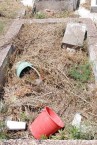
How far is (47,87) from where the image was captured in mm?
5566

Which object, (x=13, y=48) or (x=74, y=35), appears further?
(x=74, y=35)

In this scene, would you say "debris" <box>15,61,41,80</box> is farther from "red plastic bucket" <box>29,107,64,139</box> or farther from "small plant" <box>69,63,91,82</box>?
"red plastic bucket" <box>29,107,64,139</box>

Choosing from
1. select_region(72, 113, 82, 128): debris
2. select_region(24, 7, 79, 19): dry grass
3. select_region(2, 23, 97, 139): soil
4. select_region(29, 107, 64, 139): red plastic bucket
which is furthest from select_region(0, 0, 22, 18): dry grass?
select_region(29, 107, 64, 139): red plastic bucket

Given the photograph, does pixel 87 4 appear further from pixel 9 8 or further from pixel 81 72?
pixel 81 72

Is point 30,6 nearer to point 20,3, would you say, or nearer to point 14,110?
point 20,3

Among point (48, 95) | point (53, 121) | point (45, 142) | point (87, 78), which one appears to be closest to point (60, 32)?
point (87, 78)

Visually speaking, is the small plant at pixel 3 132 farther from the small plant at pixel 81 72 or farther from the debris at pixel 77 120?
the small plant at pixel 81 72

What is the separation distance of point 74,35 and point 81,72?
1.23 metres

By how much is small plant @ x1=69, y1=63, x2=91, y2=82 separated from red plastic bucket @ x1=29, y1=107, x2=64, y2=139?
4.45 feet

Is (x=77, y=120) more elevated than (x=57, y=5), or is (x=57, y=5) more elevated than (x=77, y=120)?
(x=57, y=5)

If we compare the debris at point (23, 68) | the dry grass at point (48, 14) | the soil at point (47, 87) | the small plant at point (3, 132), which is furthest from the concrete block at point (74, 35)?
the small plant at point (3, 132)

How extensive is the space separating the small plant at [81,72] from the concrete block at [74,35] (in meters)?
0.76

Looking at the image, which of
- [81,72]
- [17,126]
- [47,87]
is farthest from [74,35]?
[17,126]

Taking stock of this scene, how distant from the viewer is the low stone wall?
9.86 metres
